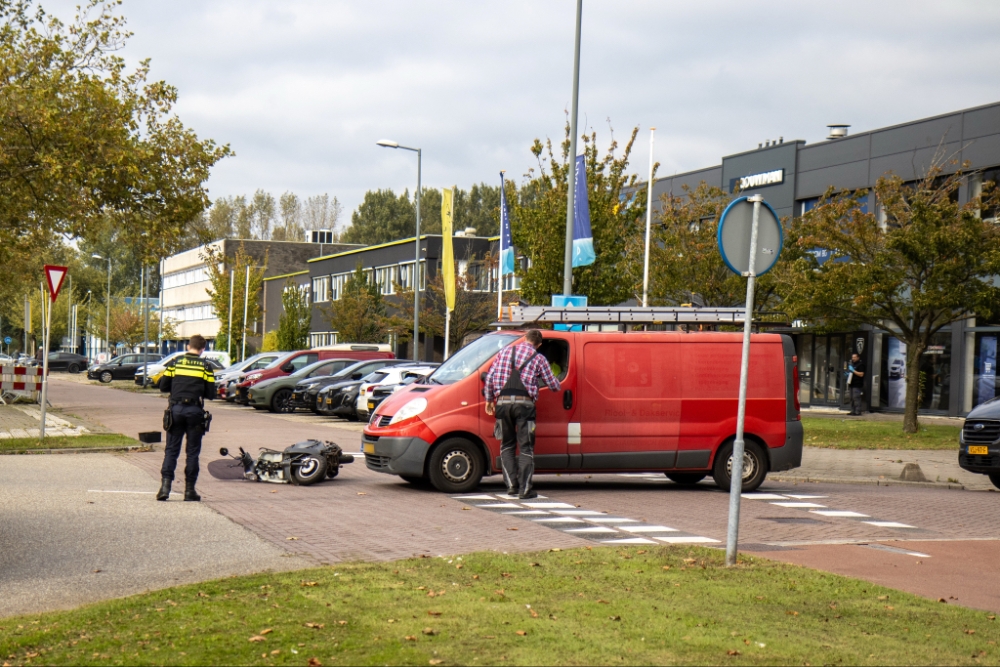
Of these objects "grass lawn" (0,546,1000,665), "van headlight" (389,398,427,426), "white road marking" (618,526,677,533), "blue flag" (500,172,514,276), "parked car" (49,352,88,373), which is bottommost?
"parked car" (49,352,88,373)

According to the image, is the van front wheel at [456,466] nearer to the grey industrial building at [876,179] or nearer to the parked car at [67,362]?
the grey industrial building at [876,179]

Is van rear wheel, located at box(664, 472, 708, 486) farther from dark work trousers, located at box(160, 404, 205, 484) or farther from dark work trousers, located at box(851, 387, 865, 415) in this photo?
dark work trousers, located at box(851, 387, 865, 415)

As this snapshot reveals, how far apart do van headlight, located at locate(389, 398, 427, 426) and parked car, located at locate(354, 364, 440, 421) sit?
12.7m

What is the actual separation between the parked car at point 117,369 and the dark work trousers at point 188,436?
54179 millimetres

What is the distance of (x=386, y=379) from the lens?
26.8 metres

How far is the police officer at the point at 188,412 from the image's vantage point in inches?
476

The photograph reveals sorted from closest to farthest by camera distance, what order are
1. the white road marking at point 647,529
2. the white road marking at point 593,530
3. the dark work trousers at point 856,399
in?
the white road marking at point 593,530, the white road marking at point 647,529, the dark work trousers at point 856,399

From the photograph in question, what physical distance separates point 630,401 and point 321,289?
67.9 meters

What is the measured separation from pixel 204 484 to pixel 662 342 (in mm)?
5882

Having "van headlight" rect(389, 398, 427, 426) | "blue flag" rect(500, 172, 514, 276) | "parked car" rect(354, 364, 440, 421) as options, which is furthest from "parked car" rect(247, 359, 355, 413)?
"van headlight" rect(389, 398, 427, 426)

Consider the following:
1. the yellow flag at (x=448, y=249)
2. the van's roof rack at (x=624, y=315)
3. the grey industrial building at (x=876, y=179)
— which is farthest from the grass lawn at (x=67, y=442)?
the grey industrial building at (x=876, y=179)

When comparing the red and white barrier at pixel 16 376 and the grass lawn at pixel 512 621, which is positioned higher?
the red and white barrier at pixel 16 376

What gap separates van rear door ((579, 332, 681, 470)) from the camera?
45.5 ft

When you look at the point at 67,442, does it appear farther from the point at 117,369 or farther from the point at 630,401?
the point at 117,369
